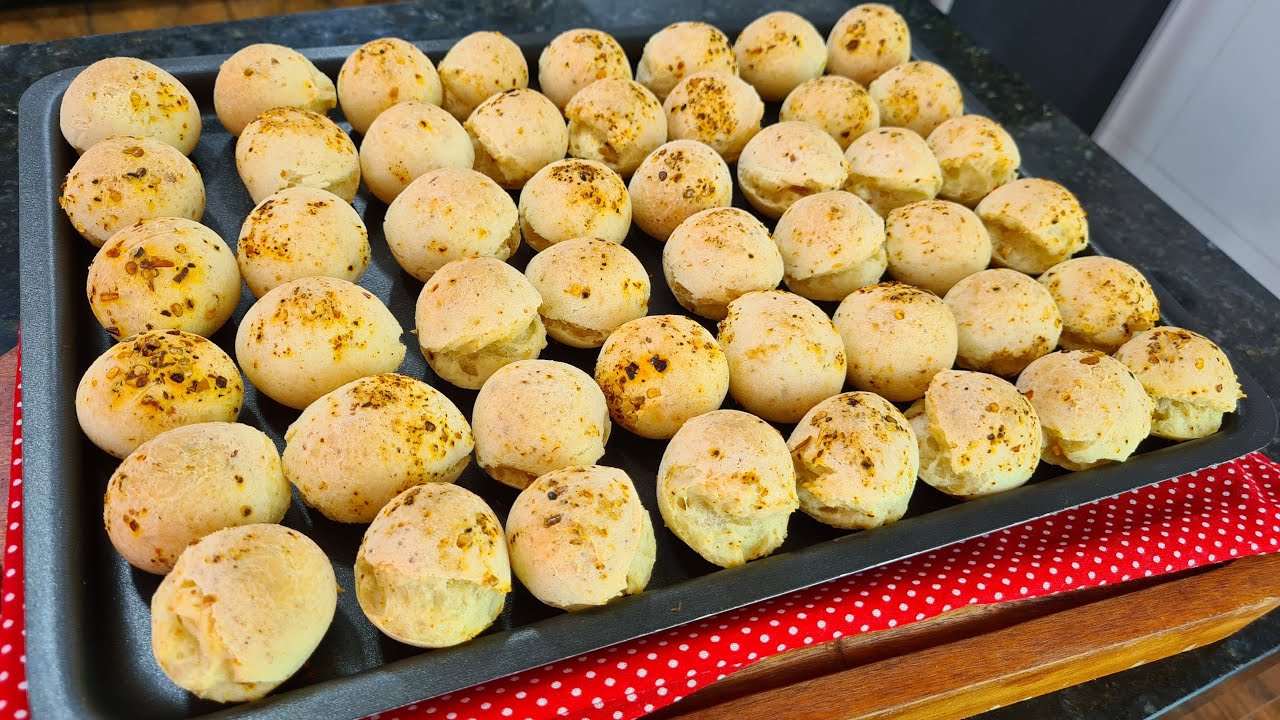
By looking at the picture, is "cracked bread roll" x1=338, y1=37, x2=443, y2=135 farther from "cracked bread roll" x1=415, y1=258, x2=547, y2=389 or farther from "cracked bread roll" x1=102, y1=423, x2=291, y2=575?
"cracked bread roll" x1=102, y1=423, x2=291, y2=575

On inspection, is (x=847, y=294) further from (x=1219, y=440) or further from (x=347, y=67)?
(x=347, y=67)

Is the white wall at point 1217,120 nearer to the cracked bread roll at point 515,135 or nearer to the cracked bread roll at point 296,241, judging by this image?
the cracked bread roll at point 515,135

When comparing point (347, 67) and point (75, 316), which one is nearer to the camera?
point (75, 316)

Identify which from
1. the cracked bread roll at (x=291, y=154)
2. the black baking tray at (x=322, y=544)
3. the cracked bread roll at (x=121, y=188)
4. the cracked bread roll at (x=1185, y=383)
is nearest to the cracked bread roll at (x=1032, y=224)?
the cracked bread roll at (x=1185, y=383)

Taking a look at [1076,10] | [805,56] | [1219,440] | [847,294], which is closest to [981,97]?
[1076,10]

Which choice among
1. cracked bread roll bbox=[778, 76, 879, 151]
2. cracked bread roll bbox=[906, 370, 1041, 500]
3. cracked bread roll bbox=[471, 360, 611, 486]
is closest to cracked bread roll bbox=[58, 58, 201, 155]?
cracked bread roll bbox=[471, 360, 611, 486]

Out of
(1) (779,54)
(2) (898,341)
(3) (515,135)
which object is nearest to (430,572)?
(2) (898,341)
